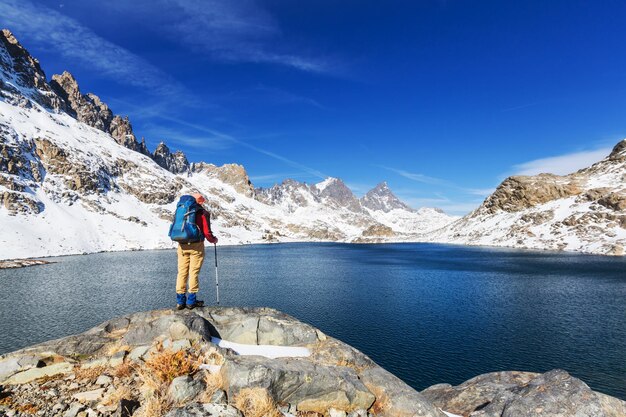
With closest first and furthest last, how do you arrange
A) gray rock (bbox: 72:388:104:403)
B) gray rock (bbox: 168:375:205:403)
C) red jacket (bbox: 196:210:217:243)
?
1. gray rock (bbox: 72:388:104:403)
2. gray rock (bbox: 168:375:205:403)
3. red jacket (bbox: 196:210:217:243)

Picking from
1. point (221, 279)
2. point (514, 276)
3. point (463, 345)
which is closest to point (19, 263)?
point (221, 279)

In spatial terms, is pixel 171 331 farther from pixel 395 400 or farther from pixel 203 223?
pixel 395 400

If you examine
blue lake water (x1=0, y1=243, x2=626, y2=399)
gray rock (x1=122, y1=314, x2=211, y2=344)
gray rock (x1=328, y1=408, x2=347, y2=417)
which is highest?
gray rock (x1=122, y1=314, x2=211, y2=344)

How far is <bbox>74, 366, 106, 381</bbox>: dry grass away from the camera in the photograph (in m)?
11.6

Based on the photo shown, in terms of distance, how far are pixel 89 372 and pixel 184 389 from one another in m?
3.86

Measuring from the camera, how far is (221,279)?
99938 mm

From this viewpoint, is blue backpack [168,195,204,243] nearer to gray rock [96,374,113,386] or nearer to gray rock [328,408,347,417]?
gray rock [96,374,113,386]

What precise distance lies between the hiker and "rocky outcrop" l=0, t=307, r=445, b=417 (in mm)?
2168

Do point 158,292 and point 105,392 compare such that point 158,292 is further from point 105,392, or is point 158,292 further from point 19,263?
point 19,263

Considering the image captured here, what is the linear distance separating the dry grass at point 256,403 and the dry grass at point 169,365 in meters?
2.13

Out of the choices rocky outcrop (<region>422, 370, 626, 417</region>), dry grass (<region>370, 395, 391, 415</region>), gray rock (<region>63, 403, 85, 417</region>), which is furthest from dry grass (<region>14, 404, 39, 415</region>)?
rocky outcrop (<region>422, 370, 626, 417</region>)

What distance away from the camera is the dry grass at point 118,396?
10211 millimetres

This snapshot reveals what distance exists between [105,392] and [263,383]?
4814mm

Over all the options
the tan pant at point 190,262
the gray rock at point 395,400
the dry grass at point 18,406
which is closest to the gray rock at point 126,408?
the dry grass at point 18,406
